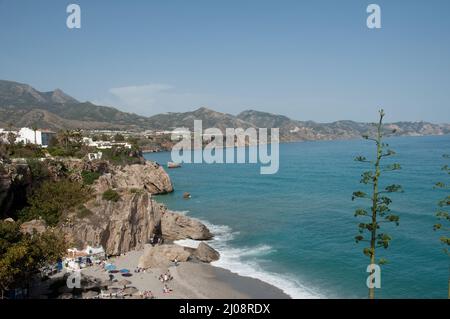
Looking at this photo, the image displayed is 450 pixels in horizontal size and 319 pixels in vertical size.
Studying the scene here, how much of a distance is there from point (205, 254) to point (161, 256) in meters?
3.81

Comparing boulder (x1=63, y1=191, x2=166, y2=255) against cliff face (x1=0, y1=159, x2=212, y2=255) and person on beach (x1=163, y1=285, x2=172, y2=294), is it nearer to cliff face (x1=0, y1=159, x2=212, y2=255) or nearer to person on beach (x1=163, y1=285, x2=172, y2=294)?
cliff face (x1=0, y1=159, x2=212, y2=255)

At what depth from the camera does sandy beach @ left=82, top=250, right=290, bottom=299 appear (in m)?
24.2

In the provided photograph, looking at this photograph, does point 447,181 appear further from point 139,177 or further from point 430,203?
point 139,177

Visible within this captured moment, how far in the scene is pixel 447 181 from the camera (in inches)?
2547

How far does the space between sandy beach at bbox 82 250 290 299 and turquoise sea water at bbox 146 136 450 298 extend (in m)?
1.21

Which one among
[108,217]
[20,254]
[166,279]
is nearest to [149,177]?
[108,217]

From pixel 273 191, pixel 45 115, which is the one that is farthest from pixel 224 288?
pixel 45 115

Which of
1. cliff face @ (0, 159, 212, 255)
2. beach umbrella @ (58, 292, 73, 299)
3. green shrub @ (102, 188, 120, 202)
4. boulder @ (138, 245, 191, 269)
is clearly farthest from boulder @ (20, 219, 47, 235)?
beach umbrella @ (58, 292, 73, 299)

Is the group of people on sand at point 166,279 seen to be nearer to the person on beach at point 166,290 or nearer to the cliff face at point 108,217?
the person on beach at point 166,290

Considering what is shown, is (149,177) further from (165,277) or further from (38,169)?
(165,277)

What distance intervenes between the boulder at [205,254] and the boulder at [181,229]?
5.10 m

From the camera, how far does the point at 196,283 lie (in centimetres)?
2589

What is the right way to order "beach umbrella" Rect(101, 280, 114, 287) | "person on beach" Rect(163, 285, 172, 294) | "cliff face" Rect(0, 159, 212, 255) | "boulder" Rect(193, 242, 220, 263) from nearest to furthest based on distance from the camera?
"beach umbrella" Rect(101, 280, 114, 287)
"person on beach" Rect(163, 285, 172, 294)
"cliff face" Rect(0, 159, 212, 255)
"boulder" Rect(193, 242, 220, 263)
